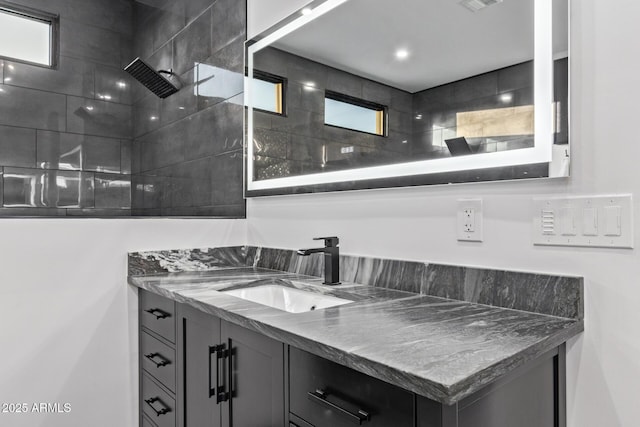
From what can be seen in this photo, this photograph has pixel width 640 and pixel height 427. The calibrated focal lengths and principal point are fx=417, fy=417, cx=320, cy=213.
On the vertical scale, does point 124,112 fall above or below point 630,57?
above

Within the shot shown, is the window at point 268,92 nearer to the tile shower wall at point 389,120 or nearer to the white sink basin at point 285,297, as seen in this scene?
the tile shower wall at point 389,120

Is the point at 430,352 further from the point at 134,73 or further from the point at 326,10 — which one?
the point at 134,73

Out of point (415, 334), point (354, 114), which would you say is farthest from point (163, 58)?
point (415, 334)

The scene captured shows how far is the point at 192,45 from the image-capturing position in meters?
2.63

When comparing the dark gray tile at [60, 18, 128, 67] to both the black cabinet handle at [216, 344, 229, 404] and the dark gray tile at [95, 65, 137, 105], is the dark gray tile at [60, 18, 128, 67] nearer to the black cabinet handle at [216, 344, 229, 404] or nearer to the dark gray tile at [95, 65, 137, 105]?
the dark gray tile at [95, 65, 137, 105]

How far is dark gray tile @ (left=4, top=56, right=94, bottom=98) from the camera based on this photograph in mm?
2766

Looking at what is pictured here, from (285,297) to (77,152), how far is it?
2172 mm

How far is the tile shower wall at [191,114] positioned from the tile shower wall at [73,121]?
4.8 inches

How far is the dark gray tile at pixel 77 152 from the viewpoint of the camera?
112 inches

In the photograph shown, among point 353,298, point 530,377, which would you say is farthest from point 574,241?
point 353,298

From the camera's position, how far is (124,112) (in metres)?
3.21

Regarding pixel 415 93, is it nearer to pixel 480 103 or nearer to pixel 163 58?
pixel 480 103

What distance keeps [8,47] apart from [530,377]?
3.47 meters

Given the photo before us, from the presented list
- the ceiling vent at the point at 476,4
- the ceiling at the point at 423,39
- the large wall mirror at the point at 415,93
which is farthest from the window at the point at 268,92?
the ceiling vent at the point at 476,4
